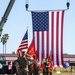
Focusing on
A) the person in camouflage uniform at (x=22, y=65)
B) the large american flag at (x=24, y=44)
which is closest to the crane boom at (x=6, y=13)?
the person in camouflage uniform at (x=22, y=65)

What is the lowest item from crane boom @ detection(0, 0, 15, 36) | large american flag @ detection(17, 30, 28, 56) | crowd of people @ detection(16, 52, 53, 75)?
crowd of people @ detection(16, 52, 53, 75)

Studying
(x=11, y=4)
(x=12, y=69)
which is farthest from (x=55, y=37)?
(x=12, y=69)

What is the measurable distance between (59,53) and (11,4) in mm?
4627

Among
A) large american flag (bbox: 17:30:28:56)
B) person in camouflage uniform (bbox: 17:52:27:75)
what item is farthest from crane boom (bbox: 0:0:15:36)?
large american flag (bbox: 17:30:28:56)

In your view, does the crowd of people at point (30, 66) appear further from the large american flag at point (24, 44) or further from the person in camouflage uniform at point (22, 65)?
the large american flag at point (24, 44)

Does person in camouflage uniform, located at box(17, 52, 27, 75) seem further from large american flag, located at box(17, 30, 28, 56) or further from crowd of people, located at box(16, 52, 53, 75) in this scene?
large american flag, located at box(17, 30, 28, 56)

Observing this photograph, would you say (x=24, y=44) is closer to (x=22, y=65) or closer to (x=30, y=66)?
(x=30, y=66)

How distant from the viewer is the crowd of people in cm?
1507

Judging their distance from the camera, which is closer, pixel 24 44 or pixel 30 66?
pixel 30 66

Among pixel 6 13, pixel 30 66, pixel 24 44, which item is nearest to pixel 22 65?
pixel 6 13

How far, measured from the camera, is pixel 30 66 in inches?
783

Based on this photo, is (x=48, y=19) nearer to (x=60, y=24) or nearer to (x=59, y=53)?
(x=60, y=24)

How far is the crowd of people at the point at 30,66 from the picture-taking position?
1507cm

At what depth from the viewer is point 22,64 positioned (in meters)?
15.1
